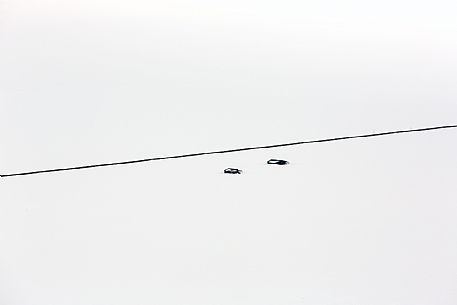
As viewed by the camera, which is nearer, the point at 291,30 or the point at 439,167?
the point at 291,30

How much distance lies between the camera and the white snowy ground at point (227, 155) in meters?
0.73

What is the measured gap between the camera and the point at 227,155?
0.81 m

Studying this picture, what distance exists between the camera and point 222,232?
829 millimetres

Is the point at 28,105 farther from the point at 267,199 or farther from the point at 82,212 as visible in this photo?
the point at 267,199

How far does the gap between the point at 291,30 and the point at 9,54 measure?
1.29 ft

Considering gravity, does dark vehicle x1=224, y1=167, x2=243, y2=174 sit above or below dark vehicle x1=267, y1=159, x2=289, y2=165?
below

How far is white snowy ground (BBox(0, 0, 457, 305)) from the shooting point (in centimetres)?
73

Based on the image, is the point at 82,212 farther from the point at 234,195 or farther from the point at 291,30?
the point at 291,30

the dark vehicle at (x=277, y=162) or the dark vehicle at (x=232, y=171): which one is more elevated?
the dark vehicle at (x=277, y=162)

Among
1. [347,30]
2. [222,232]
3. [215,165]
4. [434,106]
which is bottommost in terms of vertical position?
[222,232]

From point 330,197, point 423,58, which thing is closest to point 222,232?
point 330,197

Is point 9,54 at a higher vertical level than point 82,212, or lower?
higher

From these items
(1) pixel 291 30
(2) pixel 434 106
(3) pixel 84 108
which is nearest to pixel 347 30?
(1) pixel 291 30

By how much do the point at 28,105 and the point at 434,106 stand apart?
0.63 m
